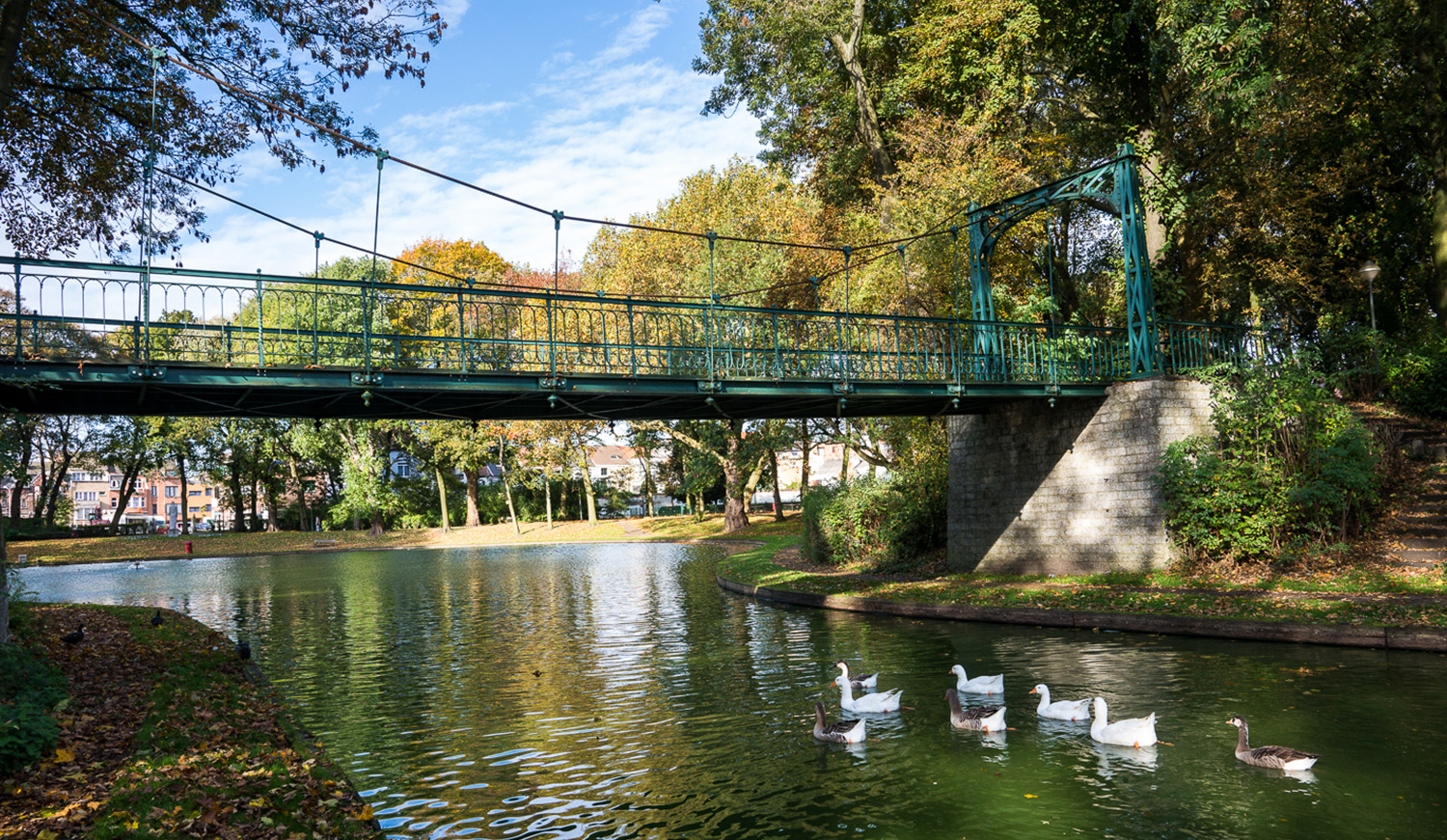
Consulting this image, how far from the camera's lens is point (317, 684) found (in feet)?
39.3

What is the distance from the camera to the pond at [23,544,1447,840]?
21.3 ft

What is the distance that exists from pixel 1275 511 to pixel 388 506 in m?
48.6

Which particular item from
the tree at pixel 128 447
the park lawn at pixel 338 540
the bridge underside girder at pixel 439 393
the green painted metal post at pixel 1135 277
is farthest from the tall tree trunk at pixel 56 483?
the green painted metal post at pixel 1135 277

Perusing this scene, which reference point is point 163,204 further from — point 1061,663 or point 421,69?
point 1061,663

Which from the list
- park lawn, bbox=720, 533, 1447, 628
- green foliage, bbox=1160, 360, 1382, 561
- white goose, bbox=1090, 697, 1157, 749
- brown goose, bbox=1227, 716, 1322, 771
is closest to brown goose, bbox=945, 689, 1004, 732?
white goose, bbox=1090, 697, 1157, 749

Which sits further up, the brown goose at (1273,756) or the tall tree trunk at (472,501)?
the tall tree trunk at (472,501)

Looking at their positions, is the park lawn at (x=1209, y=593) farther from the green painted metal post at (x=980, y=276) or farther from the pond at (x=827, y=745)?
the green painted metal post at (x=980, y=276)

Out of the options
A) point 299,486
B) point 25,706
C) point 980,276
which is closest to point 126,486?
point 299,486

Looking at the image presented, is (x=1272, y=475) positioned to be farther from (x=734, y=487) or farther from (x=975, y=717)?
(x=734, y=487)

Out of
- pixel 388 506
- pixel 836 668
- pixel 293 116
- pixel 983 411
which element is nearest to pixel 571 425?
pixel 388 506

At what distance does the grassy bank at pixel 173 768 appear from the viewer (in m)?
5.68

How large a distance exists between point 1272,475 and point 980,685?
9645 millimetres

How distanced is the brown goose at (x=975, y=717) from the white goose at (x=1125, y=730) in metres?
0.85

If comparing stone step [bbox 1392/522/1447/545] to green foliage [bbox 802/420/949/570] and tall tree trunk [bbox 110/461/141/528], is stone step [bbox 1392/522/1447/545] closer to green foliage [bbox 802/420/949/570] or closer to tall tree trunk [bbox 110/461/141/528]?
green foliage [bbox 802/420/949/570]
